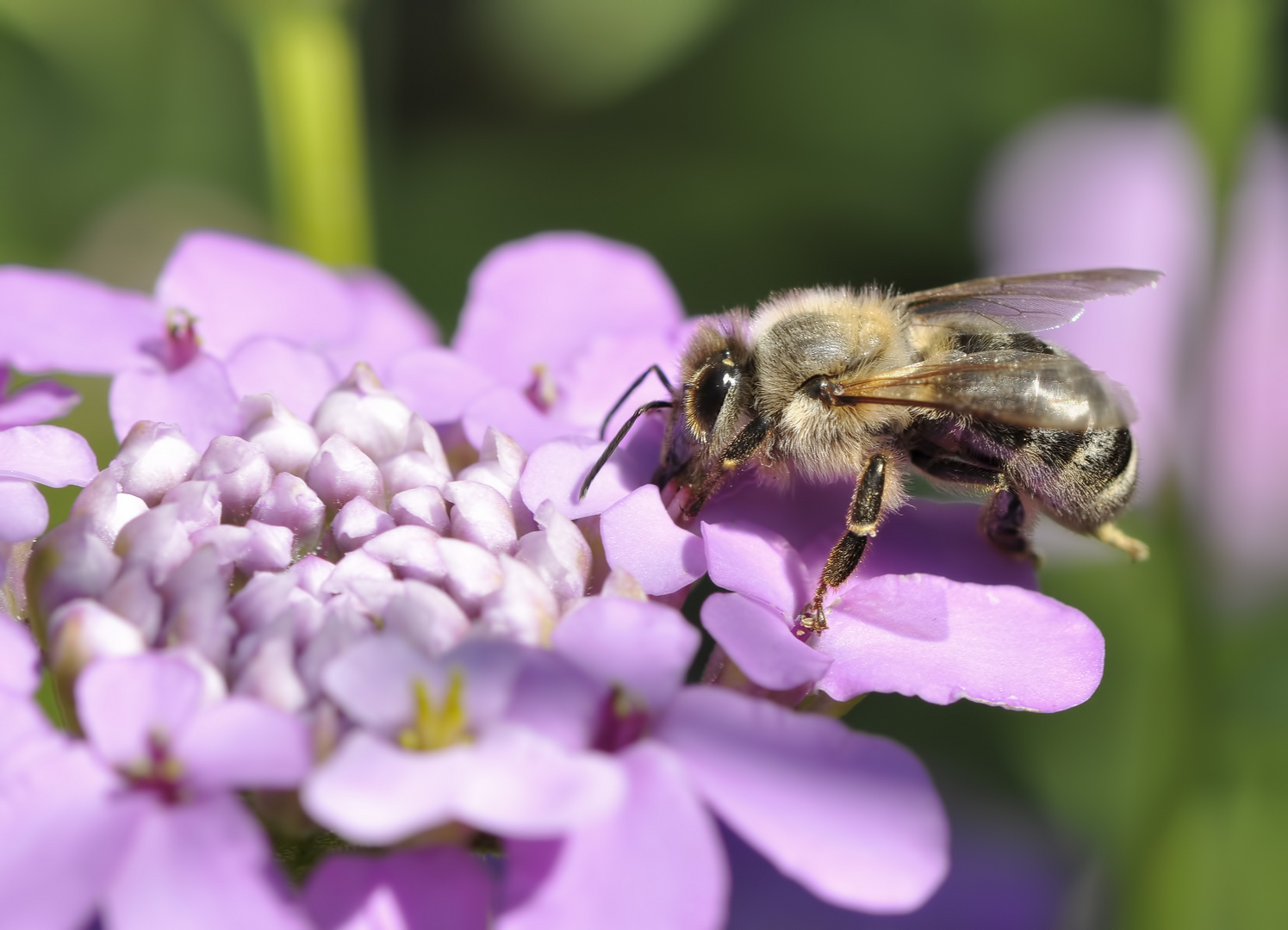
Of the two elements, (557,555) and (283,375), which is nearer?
(557,555)

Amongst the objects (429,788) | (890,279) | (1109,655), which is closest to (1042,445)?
(429,788)

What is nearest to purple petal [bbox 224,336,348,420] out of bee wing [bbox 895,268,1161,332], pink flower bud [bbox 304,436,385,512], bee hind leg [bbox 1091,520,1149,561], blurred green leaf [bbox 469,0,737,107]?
pink flower bud [bbox 304,436,385,512]

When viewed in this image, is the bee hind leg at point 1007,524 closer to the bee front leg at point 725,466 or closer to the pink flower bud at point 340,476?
the bee front leg at point 725,466

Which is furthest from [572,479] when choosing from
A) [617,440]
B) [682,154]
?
[682,154]

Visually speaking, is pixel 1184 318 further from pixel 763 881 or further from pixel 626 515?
pixel 626 515

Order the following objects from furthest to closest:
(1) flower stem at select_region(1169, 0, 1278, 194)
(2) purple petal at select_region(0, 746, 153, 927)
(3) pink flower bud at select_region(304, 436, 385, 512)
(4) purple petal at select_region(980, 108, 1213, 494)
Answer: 1. (4) purple petal at select_region(980, 108, 1213, 494)
2. (1) flower stem at select_region(1169, 0, 1278, 194)
3. (3) pink flower bud at select_region(304, 436, 385, 512)
4. (2) purple petal at select_region(0, 746, 153, 927)

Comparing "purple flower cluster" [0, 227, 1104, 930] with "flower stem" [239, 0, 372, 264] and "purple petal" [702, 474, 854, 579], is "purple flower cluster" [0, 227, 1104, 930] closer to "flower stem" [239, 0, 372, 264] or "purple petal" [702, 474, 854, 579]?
"purple petal" [702, 474, 854, 579]

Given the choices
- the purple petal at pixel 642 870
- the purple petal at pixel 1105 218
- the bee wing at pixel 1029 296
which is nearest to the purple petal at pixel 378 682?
the purple petal at pixel 642 870

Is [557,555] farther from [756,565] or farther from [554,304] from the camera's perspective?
[554,304]
